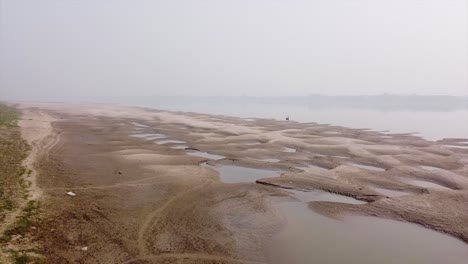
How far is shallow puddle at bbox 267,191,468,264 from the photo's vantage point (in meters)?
12.4

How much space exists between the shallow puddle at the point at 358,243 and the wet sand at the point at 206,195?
43 centimetres

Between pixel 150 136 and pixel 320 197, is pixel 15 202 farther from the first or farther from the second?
pixel 150 136

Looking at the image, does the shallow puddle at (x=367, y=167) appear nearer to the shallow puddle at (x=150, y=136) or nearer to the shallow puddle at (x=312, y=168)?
the shallow puddle at (x=312, y=168)

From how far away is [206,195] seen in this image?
18672 mm

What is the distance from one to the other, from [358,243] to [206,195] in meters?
8.34

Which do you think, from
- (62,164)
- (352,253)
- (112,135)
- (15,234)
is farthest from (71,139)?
(352,253)

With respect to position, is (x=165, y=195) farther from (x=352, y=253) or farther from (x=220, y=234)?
(x=352, y=253)

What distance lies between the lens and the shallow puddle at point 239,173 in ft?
74.6

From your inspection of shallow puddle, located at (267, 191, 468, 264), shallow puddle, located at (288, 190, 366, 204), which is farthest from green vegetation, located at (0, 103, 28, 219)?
shallow puddle, located at (288, 190, 366, 204)

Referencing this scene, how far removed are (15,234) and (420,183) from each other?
23.2m

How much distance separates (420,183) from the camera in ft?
75.0

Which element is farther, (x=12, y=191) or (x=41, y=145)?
(x=41, y=145)

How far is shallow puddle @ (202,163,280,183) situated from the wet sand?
442 millimetres

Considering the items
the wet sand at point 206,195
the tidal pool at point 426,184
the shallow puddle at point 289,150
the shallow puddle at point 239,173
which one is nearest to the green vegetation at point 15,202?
the wet sand at point 206,195
